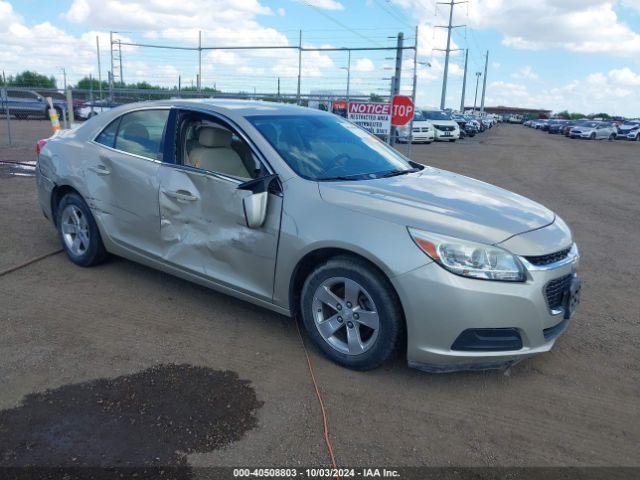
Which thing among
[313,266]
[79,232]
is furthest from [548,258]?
A: [79,232]

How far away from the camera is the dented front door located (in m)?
3.71

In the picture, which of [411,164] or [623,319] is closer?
[623,319]

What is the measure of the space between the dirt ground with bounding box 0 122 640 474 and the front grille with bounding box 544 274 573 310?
543 millimetres

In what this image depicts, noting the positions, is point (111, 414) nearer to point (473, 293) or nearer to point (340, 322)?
Result: point (340, 322)

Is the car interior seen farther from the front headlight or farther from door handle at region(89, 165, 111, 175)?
the front headlight

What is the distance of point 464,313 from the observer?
3.03 m

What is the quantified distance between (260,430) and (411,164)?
8.98ft

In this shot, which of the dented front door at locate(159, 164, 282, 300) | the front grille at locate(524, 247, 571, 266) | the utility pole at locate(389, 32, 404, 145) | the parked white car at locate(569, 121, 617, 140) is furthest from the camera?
the parked white car at locate(569, 121, 617, 140)

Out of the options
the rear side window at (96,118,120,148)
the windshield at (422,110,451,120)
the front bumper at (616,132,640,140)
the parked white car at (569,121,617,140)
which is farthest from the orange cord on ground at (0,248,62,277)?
the front bumper at (616,132,640,140)

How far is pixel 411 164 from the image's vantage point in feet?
15.6

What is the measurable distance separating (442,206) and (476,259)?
496mm

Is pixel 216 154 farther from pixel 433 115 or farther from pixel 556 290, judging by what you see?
pixel 433 115

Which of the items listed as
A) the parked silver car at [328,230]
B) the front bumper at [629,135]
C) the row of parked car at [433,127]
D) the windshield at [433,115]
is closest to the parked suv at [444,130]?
the row of parked car at [433,127]

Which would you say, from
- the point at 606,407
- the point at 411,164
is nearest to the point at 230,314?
the point at 411,164
